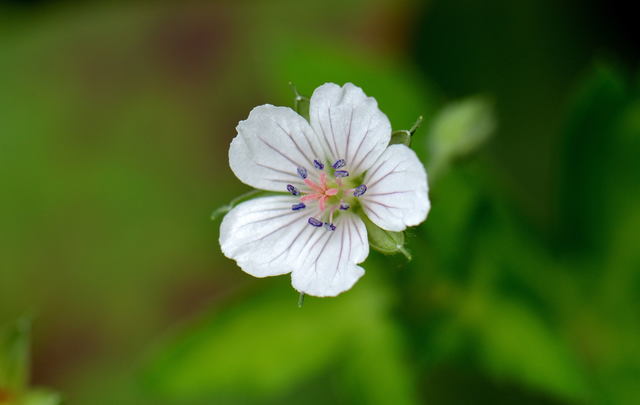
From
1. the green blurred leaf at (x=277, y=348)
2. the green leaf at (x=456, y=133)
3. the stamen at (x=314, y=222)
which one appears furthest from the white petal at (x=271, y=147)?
the green blurred leaf at (x=277, y=348)

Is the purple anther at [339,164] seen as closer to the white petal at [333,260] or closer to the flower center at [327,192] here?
the flower center at [327,192]

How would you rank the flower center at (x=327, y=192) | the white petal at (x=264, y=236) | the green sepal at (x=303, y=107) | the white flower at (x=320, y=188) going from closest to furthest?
the white flower at (x=320, y=188)
the white petal at (x=264, y=236)
the green sepal at (x=303, y=107)
the flower center at (x=327, y=192)

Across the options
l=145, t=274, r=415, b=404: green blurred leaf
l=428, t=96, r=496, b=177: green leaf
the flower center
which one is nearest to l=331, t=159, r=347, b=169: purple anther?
the flower center

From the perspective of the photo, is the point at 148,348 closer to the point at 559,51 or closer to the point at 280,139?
the point at 280,139

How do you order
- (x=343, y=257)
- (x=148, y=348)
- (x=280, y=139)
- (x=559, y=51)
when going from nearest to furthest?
(x=343, y=257) → (x=280, y=139) → (x=148, y=348) → (x=559, y=51)

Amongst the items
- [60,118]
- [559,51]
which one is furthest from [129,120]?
Answer: [559,51]
